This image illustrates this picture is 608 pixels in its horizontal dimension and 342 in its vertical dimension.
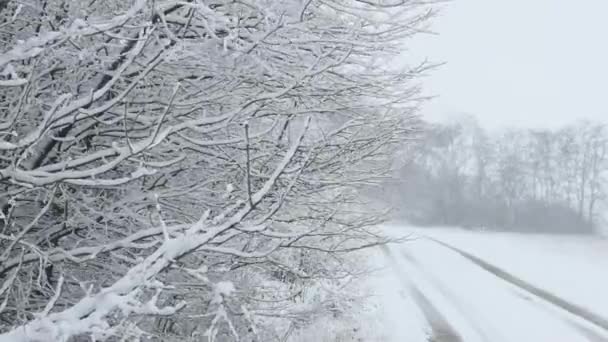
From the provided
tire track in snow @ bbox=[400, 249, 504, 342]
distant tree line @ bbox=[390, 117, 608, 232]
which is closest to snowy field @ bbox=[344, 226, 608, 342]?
tire track in snow @ bbox=[400, 249, 504, 342]

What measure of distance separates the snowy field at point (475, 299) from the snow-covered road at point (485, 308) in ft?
0.06

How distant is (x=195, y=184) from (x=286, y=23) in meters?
1.19

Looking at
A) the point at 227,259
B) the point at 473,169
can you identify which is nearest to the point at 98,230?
the point at 227,259

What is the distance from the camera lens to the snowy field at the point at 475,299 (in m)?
10.8

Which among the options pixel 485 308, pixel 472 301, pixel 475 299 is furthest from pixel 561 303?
pixel 485 308

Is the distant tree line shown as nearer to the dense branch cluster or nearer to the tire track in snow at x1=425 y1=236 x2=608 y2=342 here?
the tire track in snow at x1=425 y1=236 x2=608 y2=342

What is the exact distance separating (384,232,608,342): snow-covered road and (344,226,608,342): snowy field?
0.7 inches

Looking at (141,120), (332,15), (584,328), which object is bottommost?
(584,328)

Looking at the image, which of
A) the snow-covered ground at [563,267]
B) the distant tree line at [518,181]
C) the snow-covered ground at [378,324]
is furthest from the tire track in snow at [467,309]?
the distant tree line at [518,181]

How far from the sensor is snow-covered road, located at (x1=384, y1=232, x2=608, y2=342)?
10805mm

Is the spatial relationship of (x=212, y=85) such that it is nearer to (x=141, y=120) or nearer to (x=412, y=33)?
(x=141, y=120)

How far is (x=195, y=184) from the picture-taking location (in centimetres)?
355

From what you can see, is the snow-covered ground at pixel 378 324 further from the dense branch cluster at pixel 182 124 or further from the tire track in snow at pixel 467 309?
the dense branch cluster at pixel 182 124

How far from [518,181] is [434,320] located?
52.4 metres
